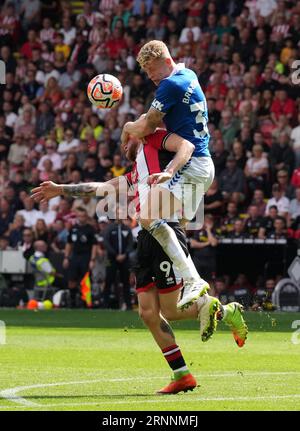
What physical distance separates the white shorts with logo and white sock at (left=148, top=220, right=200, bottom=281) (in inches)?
11.6

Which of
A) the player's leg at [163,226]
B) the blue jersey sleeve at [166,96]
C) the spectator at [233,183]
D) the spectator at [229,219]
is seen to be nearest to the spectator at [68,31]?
the spectator at [233,183]

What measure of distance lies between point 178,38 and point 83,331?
12418mm

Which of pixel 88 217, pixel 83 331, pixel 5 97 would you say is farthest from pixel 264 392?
pixel 5 97

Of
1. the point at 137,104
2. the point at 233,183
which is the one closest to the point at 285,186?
the point at 233,183

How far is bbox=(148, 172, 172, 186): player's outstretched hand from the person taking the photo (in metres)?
9.12

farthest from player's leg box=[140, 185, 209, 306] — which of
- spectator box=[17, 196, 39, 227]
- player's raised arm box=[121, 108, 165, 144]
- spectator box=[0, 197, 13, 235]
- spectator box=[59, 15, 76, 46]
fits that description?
spectator box=[59, 15, 76, 46]

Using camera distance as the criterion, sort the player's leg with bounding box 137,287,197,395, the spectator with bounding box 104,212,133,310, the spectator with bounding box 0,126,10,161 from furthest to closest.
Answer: the spectator with bounding box 0,126,10,161 → the spectator with bounding box 104,212,133,310 → the player's leg with bounding box 137,287,197,395

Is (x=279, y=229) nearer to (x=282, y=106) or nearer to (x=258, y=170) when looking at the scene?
(x=258, y=170)

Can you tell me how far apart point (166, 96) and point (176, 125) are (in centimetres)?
28

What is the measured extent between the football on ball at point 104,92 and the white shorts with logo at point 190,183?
134cm

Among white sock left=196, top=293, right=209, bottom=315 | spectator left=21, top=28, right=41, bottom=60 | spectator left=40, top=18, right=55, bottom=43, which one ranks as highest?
spectator left=40, top=18, right=55, bottom=43

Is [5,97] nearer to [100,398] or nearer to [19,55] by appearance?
[19,55]

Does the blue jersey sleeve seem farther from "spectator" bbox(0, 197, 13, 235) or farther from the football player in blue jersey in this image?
"spectator" bbox(0, 197, 13, 235)

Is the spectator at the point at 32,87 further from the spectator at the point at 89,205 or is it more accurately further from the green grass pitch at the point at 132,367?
the green grass pitch at the point at 132,367
